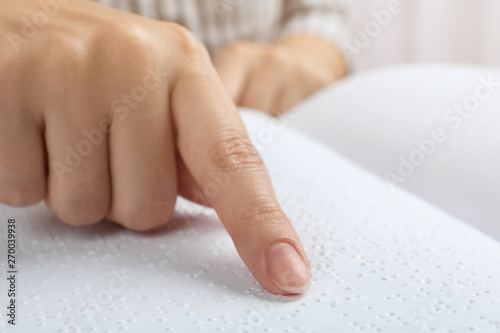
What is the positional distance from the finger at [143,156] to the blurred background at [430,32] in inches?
34.6

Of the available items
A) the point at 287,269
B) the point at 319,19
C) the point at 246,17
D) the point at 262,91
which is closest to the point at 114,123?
the point at 287,269

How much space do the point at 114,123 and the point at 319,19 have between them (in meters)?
0.87

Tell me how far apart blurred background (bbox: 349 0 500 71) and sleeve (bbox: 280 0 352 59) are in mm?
90

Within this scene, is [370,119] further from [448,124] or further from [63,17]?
[63,17]

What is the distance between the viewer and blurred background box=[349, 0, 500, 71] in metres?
1.29

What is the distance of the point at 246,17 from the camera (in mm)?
1040

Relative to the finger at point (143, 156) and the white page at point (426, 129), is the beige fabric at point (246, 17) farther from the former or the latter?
the finger at point (143, 156)

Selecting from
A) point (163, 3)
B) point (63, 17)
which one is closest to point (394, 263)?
point (63, 17)

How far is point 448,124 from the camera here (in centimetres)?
47

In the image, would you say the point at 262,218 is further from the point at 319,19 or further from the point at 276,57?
the point at 319,19

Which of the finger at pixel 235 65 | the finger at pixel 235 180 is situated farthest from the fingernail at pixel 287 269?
the finger at pixel 235 65

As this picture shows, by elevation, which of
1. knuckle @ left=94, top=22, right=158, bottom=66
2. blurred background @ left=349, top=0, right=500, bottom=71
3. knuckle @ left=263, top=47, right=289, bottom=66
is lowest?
blurred background @ left=349, top=0, right=500, bottom=71

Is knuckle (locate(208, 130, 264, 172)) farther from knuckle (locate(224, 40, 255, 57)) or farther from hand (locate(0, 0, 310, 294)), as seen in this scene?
knuckle (locate(224, 40, 255, 57))

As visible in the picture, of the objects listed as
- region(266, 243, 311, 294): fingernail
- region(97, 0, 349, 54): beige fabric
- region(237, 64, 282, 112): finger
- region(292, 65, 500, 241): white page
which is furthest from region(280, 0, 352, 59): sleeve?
region(266, 243, 311, 294): fingernail
